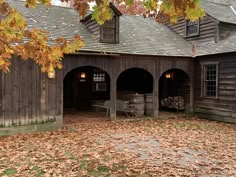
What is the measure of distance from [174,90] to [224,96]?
12.9ft

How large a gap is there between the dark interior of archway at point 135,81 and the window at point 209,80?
4.40 meters

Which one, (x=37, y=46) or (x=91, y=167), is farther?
(x=91, y=167)

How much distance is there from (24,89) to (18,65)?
94 centimetres

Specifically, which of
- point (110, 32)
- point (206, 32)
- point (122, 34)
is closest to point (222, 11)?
point (206, 32)

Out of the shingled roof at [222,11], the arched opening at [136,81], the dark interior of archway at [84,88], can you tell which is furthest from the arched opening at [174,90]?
the dark interior of archway at [84,88]

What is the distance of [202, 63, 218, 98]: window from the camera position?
13641mm

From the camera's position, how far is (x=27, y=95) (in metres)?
10.2

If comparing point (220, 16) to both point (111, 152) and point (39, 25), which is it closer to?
point (39, 25)

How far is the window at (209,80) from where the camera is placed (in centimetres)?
1364

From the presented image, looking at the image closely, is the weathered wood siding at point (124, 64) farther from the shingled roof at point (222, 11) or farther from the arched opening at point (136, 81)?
the arched opening at point (136, 81)

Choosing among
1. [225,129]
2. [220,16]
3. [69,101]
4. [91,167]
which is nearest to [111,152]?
[91,167]

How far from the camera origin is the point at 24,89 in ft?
33.2

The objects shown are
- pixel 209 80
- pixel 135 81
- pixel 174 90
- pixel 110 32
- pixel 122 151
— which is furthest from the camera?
pixel 135 81

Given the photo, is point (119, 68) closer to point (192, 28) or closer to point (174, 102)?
point (174, 102)
